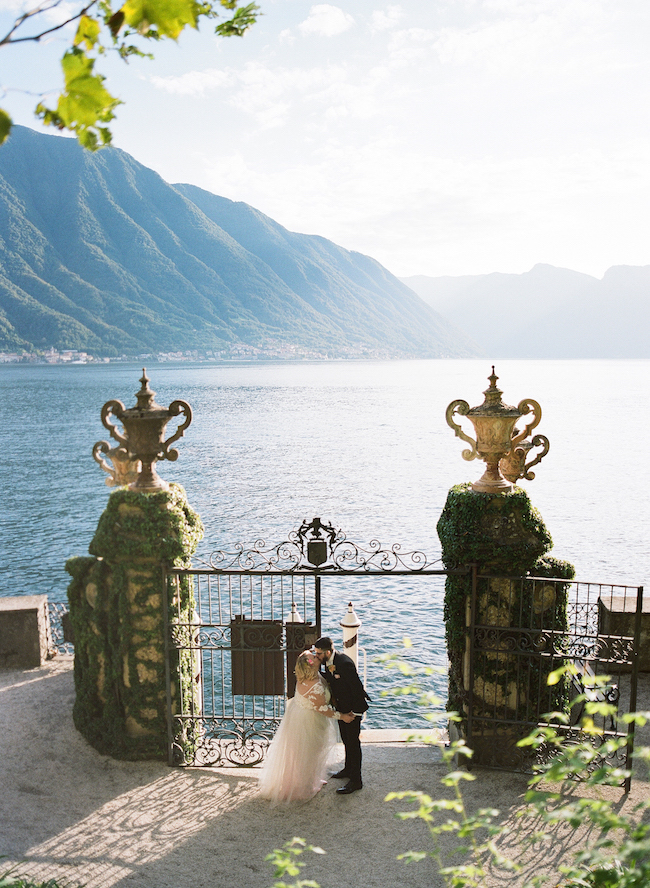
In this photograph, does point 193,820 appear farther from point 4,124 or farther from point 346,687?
point 4,124

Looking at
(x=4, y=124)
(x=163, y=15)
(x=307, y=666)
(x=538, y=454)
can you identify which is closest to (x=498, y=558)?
(x=538, y=454)

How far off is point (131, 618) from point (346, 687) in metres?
3.00

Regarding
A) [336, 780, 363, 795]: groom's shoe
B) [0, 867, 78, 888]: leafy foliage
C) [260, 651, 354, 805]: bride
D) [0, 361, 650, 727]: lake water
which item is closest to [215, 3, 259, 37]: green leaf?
[0, 867, 78, 888]: leafy foliage

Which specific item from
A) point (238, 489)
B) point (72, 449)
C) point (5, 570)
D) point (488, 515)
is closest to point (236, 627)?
point (488, 515)

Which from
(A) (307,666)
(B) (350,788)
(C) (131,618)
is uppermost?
(C) (131,618)

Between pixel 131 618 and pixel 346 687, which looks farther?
pixel 131 618

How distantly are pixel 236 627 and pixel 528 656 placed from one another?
373cm

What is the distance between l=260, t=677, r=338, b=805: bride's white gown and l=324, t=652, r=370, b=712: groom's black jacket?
12 centimetres

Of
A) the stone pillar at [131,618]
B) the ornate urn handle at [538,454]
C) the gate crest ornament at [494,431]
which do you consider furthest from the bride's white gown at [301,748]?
the ornate urn handle at [538,454]

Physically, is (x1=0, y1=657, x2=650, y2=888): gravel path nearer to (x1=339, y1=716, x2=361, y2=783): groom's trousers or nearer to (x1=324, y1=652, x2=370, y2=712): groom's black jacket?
(x1=339, y1=716, x2=361, y2=783): groom's trousers

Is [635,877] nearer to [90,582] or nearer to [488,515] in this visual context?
[488,515]

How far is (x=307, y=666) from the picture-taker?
8.01 m

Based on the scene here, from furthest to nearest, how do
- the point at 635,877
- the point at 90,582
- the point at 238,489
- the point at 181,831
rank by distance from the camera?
1. the point at 238,489
2. the point at 90,582
3. the point at 181,831
4. the point at 635,877

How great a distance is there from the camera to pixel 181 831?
25.6 feet
